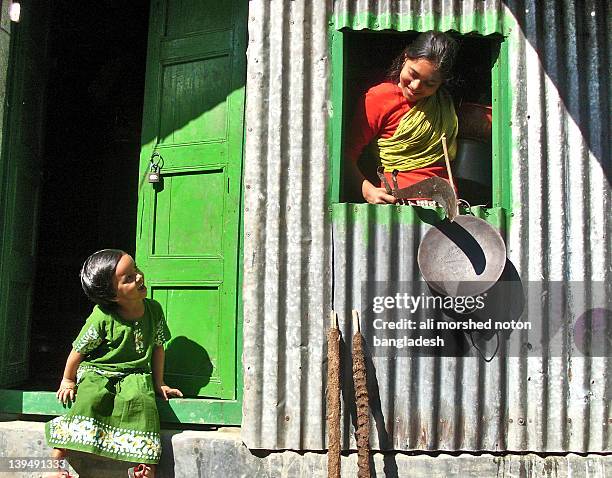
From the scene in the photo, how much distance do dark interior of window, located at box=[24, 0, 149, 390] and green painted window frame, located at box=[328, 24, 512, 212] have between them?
276 cm

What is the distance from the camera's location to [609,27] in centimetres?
332

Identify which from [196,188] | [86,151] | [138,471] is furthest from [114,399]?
[86,151]

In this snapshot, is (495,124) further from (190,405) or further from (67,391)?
(67,391)

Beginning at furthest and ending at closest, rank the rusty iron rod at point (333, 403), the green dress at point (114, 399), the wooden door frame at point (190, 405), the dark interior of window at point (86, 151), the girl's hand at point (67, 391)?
the dark interior of window at point (86, 151)
the wooden door frame at point (190, 405)
the girl's hand at point (67, 391)
the green dress at point (114, 399)
the rusty iron rod at point (333, 403)

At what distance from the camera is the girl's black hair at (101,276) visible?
3115 millimetres

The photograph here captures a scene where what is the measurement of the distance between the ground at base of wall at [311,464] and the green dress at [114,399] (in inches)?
6.4

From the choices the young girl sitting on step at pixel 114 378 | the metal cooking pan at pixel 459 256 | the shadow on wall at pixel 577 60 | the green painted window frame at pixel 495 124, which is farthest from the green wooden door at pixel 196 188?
the shadow on wall at pixel 577 60

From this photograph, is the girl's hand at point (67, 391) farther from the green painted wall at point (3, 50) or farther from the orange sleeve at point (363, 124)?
the orange sleeve at point (363, 124)

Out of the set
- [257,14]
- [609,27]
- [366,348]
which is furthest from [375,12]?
[366,348]

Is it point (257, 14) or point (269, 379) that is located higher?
point (257, 14)

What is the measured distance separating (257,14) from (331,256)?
1360 mm

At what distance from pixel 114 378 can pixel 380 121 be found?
2.00m

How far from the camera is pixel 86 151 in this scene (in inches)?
227

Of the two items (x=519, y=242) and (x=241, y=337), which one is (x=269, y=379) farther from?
(x=519, y=242)
